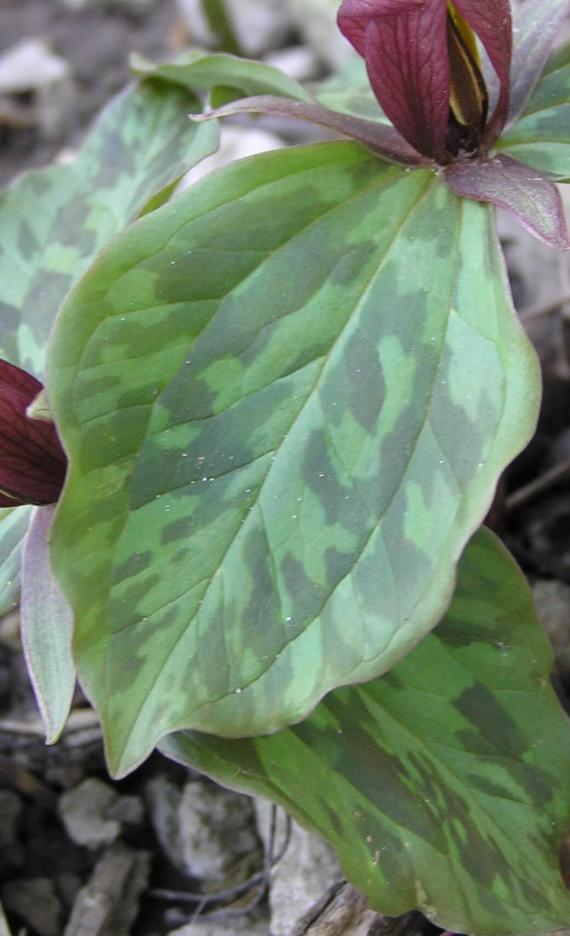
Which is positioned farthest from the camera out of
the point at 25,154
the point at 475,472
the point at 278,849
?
the point at 25,154

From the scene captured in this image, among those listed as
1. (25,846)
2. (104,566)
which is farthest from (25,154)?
(104,566)

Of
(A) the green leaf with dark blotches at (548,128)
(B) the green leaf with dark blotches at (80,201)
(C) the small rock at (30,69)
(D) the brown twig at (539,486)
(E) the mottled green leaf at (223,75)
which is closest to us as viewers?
(A) the green leaf with dark blotches at (548,128)

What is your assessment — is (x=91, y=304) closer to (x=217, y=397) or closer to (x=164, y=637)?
(x=217, y=397)

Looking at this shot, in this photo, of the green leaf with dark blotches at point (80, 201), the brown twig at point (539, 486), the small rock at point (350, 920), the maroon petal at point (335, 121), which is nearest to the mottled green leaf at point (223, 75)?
the green leaf with dark blotches at point (80, 201)

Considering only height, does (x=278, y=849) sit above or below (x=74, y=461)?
below

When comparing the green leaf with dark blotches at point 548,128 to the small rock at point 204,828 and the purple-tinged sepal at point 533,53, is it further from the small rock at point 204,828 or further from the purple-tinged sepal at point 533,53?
the small rock at point 204,828

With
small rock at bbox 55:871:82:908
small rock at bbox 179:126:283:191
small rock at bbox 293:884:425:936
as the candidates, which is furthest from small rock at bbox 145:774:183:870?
small rock at bbox 179:126:283:191

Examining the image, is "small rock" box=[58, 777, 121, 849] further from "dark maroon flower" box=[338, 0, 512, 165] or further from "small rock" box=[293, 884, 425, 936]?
"dark maroon flower" box=[338, 0, 512, 165]
